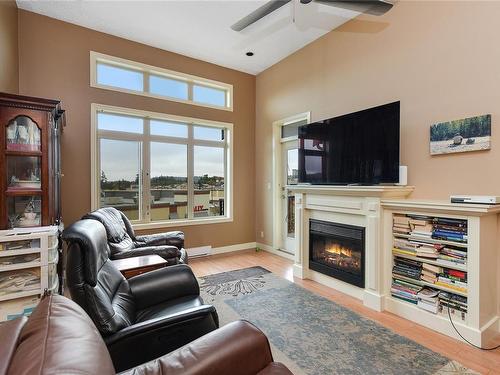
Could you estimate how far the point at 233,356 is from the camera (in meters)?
1.00

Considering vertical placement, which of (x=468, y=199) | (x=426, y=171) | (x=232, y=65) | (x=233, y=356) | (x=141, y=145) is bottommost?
(x=233, y=356)

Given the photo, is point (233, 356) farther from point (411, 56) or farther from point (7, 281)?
point (411, 56)

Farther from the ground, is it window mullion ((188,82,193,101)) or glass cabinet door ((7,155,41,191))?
window mullion ((188,82,193,101))

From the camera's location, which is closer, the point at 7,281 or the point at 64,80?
the point at 7,281

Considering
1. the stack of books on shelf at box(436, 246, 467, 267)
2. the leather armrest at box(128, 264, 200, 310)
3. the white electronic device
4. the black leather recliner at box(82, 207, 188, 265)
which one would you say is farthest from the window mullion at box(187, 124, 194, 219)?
the white electronic device

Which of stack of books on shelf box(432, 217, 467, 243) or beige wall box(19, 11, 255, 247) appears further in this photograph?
beige wall box(19, 11, 255, 247)

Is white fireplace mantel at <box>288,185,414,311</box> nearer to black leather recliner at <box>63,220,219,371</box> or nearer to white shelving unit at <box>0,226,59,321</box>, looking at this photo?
black leather recliner at <box>63,220,219,371</box>

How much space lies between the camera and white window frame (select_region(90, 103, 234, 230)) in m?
3.89

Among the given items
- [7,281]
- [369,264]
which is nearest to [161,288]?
[7,281]

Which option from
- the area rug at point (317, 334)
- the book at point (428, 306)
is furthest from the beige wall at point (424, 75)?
the area rug at point (317, 334)

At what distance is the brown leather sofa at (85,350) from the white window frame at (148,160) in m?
3.44

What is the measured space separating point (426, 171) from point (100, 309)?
3.18m

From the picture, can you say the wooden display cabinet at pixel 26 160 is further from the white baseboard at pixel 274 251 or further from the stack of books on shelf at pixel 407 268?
the stack of books on shelf at pixel 407 268

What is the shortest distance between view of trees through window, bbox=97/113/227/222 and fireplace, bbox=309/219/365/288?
2.24 m
